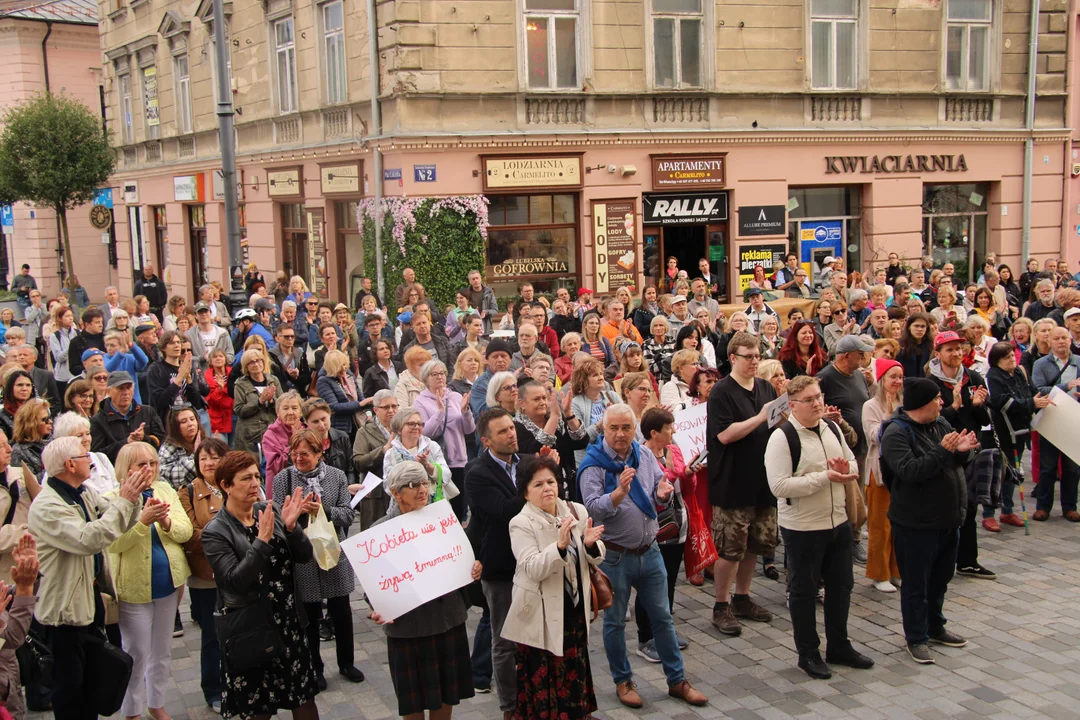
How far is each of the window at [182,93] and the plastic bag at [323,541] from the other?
84.4ft

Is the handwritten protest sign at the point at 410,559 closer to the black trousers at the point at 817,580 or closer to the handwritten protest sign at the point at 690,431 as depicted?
the black trousers at the point at 817,580

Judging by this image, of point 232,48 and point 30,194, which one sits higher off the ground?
point 232,48

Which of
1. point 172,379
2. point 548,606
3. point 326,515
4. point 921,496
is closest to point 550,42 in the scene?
point 172,379

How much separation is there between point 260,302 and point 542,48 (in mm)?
7672

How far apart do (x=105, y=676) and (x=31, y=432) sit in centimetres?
219

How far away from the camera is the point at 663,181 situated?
67.7 ft

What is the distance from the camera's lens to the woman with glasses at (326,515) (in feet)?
21.7

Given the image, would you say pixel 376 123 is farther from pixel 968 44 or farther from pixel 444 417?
pixel 968 44

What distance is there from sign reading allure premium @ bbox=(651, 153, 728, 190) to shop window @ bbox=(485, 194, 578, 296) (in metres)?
1.77

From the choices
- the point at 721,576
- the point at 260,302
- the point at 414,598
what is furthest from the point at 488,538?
the point at 260,302

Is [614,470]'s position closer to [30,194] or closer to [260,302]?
[260,302]

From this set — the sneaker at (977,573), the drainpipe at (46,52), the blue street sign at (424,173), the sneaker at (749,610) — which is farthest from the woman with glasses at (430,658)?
the drainpipe at (46,52)

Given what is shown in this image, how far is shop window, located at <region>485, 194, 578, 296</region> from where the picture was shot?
2006 cm

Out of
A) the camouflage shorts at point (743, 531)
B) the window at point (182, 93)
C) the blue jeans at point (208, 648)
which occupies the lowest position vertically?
the blue jeans at point (208, 648)
